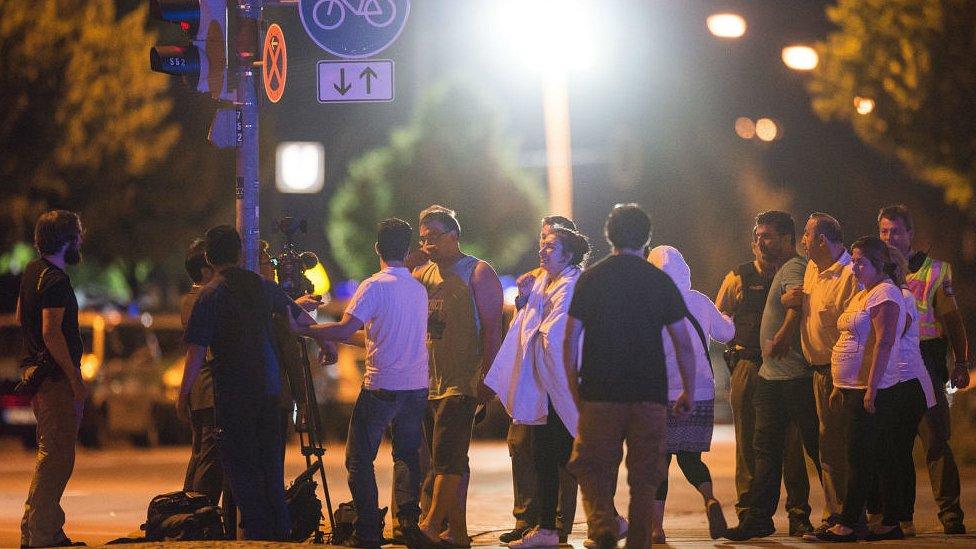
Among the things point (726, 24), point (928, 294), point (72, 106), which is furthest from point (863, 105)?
point (928, 294)

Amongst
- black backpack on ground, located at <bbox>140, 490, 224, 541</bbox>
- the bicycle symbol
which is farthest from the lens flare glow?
black backpack on ground, located at <bbox>140, 490, 224, 541</bbox>

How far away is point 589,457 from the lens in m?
9.19

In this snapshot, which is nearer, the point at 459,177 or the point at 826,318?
the point at 826,318

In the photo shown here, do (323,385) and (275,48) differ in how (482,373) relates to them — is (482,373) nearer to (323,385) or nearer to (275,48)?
(275,48)

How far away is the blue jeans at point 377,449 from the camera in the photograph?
1052 cm

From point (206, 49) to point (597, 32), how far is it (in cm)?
4477

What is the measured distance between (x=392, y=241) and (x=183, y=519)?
6.90 feet

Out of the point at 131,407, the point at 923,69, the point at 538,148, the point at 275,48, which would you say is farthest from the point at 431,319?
the point at 538,148

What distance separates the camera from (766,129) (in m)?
50.6

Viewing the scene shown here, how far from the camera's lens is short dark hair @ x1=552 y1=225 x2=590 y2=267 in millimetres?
10945

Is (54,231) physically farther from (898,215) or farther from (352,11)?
(898,215)

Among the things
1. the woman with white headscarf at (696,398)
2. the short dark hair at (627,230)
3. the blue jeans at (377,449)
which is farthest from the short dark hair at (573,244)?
the short dark hair at (627,230)

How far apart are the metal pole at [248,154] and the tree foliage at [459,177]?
38948 millimetres

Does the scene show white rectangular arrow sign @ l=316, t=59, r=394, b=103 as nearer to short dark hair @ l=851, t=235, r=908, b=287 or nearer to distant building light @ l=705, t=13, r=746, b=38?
short dark hair @ l=851, t=235, r=908, b=287
